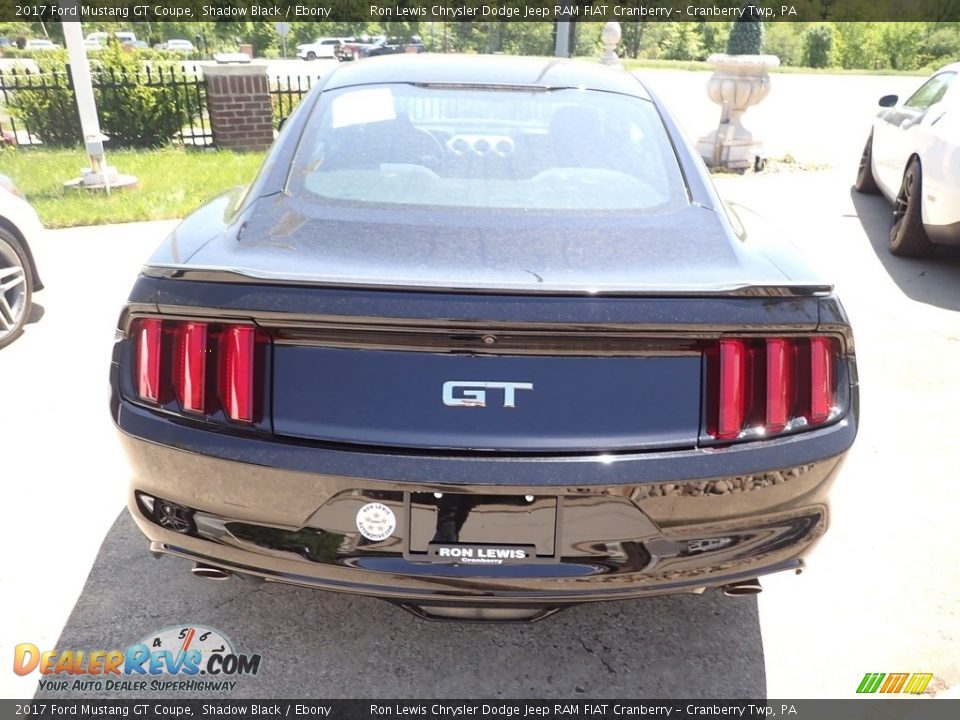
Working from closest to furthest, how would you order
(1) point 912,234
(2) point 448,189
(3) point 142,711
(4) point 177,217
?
(3) point 142,711, (2) point 448,189, (1) point 912,234, (4) point 177,217

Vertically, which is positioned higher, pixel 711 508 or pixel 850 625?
pixel 711 508

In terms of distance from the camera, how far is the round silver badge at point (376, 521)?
190 centimetres

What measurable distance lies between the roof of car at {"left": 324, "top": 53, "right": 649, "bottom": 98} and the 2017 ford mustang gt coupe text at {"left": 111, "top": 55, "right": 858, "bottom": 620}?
48.5 inches

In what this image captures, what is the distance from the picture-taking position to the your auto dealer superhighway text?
90.3 inches

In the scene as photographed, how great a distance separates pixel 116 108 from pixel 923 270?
36.4 feet

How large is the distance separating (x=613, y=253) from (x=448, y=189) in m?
Result: 0.72

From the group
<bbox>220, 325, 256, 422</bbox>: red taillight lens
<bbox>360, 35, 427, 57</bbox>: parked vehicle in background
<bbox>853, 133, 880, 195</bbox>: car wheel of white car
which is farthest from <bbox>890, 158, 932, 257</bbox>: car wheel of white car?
<bbox>360, 35, 427, 57</bbox>: parked vehicle in background

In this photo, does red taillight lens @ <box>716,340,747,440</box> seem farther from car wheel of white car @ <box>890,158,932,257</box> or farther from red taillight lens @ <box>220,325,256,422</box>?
car wheel of white car @ <box>890,158,932,257</box>

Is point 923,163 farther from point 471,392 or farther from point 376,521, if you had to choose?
point 376,521

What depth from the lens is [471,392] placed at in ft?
6.12

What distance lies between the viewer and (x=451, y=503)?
1886 millimetres

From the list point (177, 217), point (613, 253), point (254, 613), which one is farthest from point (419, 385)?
point (177, 217)

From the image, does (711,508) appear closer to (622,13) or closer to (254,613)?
(254,613)

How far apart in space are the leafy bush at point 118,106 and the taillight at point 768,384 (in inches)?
459
